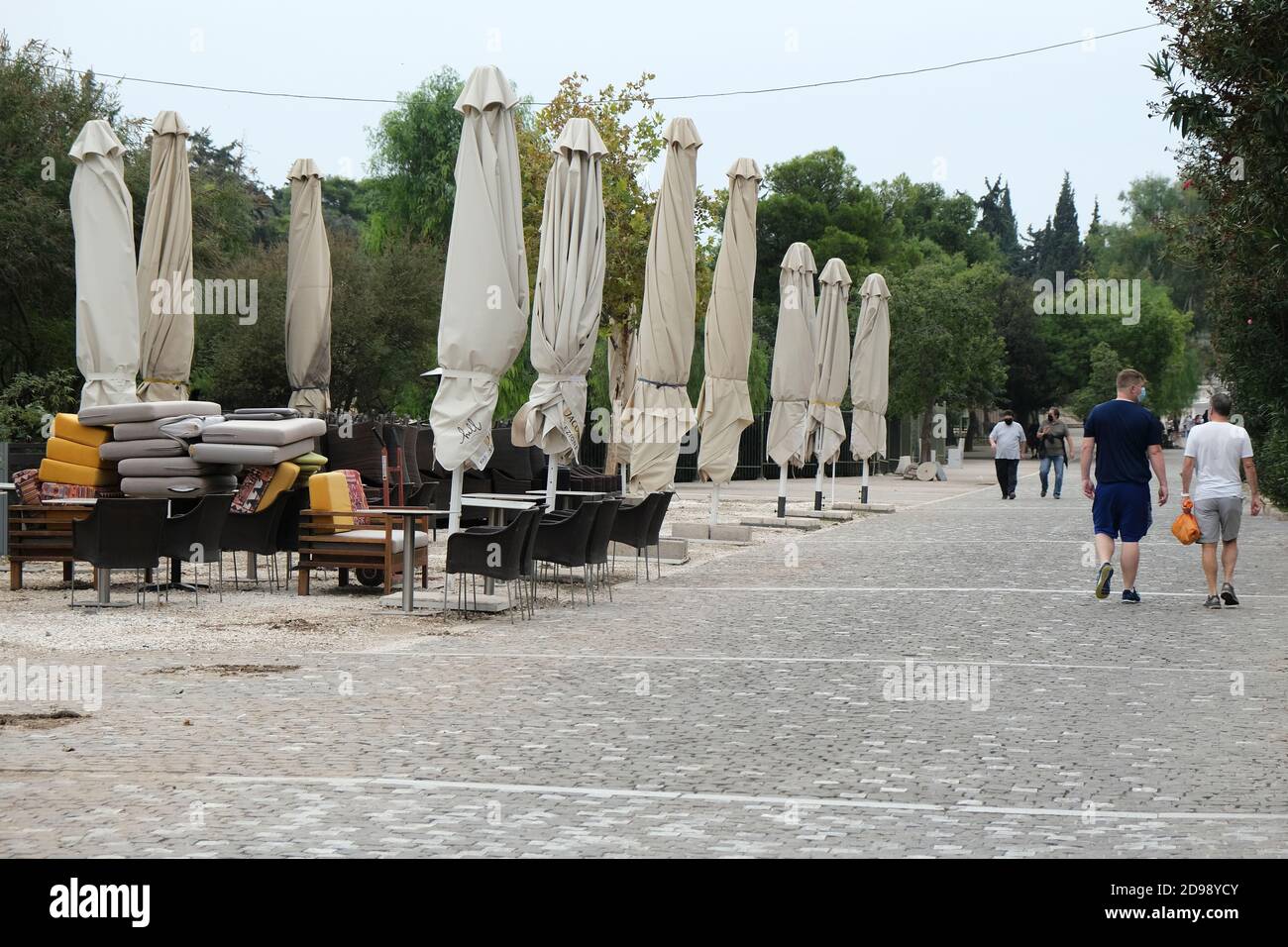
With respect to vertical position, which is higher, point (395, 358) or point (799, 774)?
point (395, 358)

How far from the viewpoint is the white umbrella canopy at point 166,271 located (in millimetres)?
17203

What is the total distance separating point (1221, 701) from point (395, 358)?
927 inches

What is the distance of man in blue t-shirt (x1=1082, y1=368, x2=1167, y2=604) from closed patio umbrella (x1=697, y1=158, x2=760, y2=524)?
272 inches

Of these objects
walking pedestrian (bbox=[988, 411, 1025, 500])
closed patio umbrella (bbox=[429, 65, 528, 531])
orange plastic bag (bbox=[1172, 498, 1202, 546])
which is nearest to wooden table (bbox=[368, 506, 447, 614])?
closed patio umbrella (bbox=[429, 65, 528, 531])

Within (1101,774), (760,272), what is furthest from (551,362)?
(760,272)

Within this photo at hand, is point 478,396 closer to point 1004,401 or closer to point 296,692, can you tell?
point 296,692

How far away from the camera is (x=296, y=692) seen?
8.91 meters

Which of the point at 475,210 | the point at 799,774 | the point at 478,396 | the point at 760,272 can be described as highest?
the point at 760,272

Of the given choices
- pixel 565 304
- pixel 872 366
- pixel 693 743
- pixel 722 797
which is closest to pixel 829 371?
pixel 872 366

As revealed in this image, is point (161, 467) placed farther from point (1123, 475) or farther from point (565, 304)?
point (1123, 475)

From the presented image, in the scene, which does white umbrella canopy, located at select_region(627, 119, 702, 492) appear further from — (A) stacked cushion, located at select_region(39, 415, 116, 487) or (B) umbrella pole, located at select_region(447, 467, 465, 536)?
(A) stacked cushion, located at select_region(39, 415, 116, 487)

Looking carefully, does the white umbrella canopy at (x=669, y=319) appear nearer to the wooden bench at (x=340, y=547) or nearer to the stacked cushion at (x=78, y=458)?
the wooden bench at (x=340, y=547)
